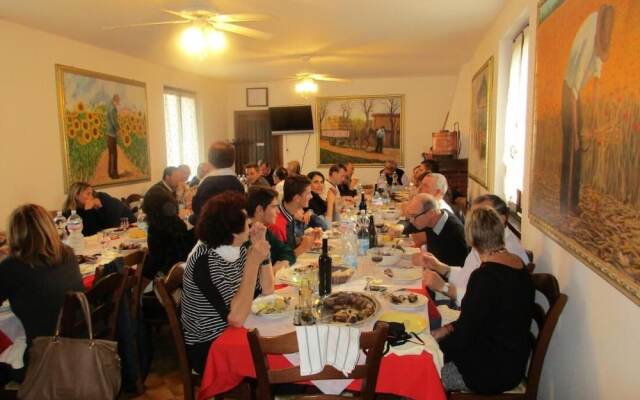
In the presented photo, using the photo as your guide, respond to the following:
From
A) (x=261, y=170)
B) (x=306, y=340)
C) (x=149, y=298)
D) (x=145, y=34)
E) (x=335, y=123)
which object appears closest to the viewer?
(x=306, y=340)

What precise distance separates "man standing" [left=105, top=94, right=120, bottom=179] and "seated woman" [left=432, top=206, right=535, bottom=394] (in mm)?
5421

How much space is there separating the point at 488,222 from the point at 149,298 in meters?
2.44

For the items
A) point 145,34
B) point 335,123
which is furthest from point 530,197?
point 335,123

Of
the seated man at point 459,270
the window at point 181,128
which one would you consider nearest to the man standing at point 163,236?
the seated man at point 459,270

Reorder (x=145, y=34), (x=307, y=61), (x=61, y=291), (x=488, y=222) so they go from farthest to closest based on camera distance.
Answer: (x=307, y=61) < (x=145, y=34) < (x=61, y=291) < (x=488, y=222)

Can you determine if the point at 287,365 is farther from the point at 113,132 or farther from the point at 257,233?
the point at 113,132

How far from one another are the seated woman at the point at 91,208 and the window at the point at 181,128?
290 centimetres

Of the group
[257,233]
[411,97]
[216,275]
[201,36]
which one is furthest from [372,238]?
[411,97]

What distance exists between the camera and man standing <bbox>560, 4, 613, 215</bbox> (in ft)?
5.70

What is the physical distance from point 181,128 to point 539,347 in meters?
7.34

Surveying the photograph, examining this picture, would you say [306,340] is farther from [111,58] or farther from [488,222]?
[111,58]

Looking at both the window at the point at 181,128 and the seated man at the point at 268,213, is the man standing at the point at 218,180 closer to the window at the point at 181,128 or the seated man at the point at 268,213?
the seated man at the point at 268,213

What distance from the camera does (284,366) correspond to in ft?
5.63

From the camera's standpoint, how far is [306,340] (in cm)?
148
